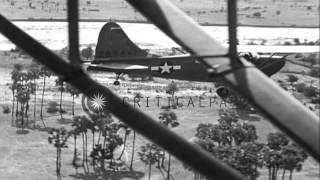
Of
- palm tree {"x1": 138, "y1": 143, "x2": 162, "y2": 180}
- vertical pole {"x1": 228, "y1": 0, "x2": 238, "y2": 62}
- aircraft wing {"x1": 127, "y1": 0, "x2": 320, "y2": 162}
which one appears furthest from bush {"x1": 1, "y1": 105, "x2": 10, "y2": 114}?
vertical pole {"x1": 228, "y1": 0, "x2": 238, "y2": 62}

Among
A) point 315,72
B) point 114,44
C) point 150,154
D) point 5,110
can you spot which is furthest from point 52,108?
point 315,72

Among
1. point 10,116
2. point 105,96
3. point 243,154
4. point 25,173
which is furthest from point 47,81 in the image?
point 105,96

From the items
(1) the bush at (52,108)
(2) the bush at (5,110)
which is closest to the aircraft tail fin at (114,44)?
A: (1) the bush at (52,108)

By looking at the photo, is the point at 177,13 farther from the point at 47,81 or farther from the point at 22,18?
the point at 22,18

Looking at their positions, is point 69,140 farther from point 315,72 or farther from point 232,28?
point 315,72

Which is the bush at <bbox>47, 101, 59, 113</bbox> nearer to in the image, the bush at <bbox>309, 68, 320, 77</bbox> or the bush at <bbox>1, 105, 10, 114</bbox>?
the bush at <bbox>1, 105, 10, 114</bbox>

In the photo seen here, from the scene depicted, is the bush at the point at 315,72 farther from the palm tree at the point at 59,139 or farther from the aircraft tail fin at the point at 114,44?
the aircraft tail fin at the point at 114,44
